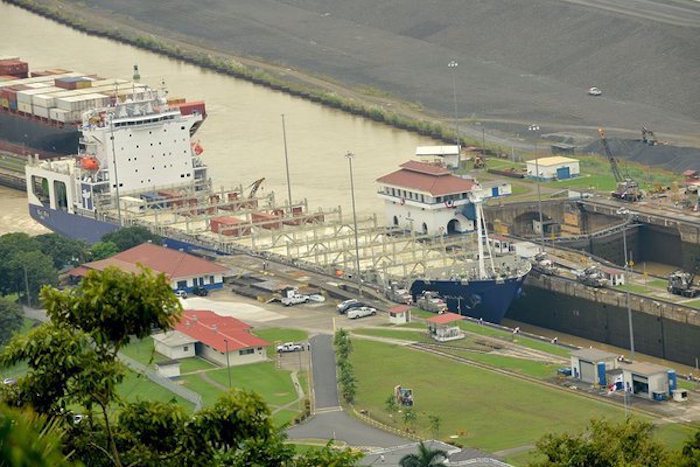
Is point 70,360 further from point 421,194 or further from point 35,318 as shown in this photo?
point 421,194

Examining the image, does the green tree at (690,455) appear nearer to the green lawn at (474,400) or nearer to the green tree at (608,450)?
the green tree at (608,450)

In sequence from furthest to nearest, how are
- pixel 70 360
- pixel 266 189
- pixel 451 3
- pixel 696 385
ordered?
1. pixel 451 3
2. pixel 266 189
3. pixel 696 385
4. pixel 70 360

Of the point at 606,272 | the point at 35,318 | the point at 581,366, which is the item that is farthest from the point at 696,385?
the point at 35,318

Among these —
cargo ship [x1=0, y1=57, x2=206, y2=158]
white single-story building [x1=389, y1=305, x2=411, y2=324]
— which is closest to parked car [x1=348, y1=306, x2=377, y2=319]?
white single-story building [x1=389, y1=305, x2=411, y2=324]

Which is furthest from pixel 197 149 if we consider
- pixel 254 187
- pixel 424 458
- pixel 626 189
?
pixel 424 458

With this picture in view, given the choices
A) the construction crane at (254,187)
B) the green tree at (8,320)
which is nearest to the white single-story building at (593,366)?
the green tree at (8,320)

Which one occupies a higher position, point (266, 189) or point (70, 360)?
point (70, 360)

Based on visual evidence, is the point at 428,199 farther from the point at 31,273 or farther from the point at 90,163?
the point at 90,163
